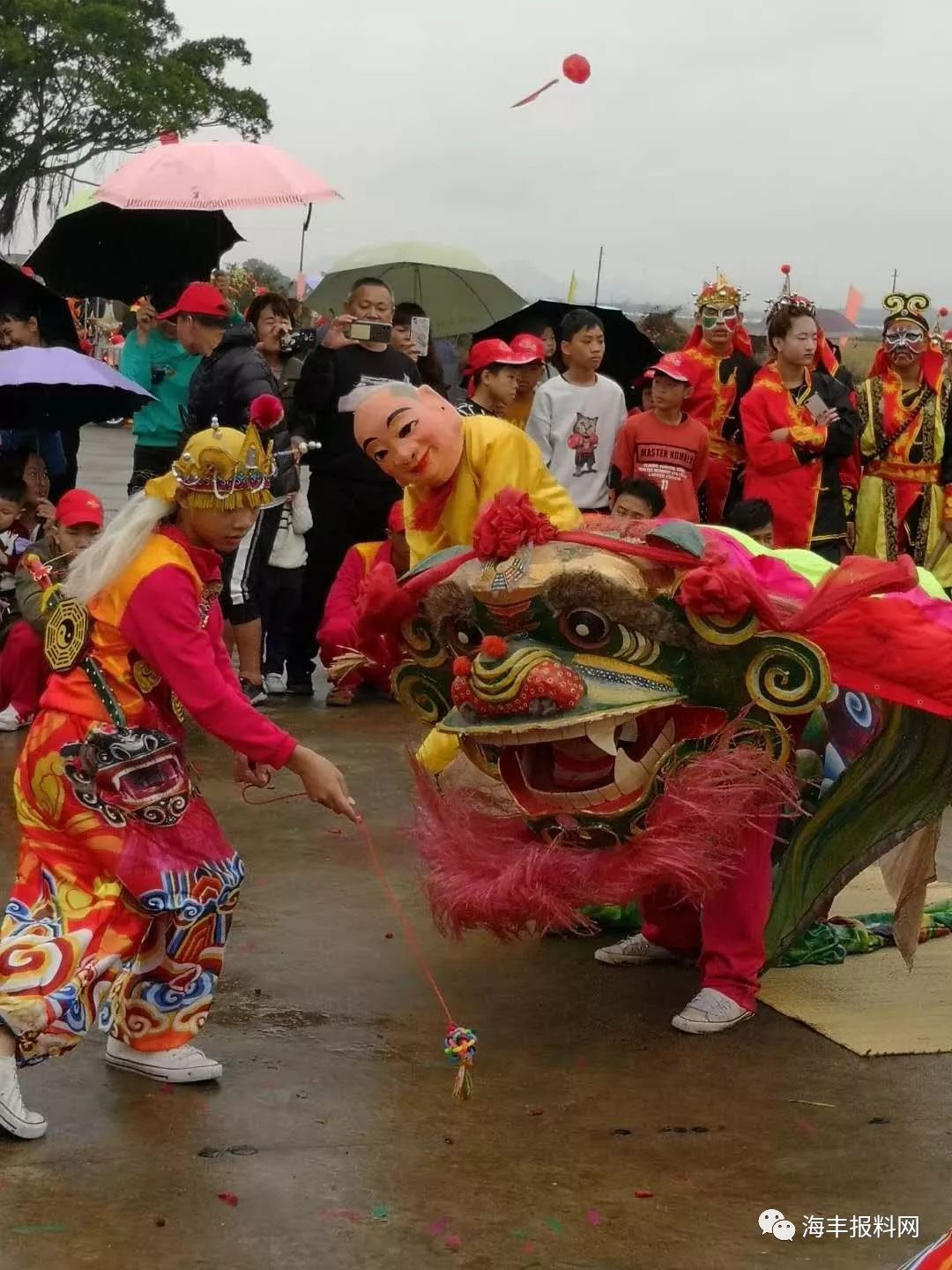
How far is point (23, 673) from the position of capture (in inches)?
158

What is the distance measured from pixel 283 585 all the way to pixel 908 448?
2958mm

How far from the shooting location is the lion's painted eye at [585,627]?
3.90m

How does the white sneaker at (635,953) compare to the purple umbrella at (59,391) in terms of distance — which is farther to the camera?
the purple umbrella at (59,391)

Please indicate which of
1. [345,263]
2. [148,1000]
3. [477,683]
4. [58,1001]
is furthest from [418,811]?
[345,263]

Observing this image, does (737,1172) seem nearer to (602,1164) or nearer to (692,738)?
(602,1164)

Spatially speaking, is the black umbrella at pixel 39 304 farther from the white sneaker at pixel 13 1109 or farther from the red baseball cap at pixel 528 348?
the white sneaker at pixel 13 1109

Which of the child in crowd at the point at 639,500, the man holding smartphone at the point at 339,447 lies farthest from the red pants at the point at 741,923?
the man holding smartphone at the point at 339,447

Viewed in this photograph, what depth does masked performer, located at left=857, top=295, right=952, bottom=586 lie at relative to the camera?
8.05 meters

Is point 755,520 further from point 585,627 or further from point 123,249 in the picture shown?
point 123,249

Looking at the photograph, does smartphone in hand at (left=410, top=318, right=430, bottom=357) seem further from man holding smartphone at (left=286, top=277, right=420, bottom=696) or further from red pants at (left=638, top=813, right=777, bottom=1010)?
red pants at (left=638, top=813, right=777, bottom=1010)

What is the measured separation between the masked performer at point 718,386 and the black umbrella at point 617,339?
0.92 metres

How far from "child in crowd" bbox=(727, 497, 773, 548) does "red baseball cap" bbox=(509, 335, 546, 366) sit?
3.62 ft

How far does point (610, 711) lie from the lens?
3.85 metres

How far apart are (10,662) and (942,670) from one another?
6.94 feet
